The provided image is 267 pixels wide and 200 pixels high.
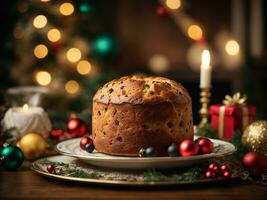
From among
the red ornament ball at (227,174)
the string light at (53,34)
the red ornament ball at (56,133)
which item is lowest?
the red ornament ball at (227,174)

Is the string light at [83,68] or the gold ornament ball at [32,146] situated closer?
the gold ornament ball at [32,146]

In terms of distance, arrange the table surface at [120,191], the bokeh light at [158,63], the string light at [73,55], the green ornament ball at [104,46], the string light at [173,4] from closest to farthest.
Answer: the table surface at [120,191] → the string light at [73,55] → the green ornament ball at [104,46] → the string light at [173,4] → the bokeh light at [158,63]

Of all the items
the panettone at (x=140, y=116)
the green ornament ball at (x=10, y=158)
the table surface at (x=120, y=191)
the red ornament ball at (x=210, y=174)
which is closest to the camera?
the table surface at (x=120, y=191)

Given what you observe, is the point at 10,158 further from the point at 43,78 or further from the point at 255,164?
the point at 43,78

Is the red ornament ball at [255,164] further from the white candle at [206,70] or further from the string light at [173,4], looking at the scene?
the string light at [173,4]

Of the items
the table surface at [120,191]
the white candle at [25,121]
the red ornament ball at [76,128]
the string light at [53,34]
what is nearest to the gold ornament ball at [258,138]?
the table surface at [120,191]

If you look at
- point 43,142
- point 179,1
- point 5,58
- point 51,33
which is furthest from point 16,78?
point 43,142

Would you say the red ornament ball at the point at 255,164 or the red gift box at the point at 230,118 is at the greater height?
the red gift box at the point at 230,118

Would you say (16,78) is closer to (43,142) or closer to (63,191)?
(43,142)
